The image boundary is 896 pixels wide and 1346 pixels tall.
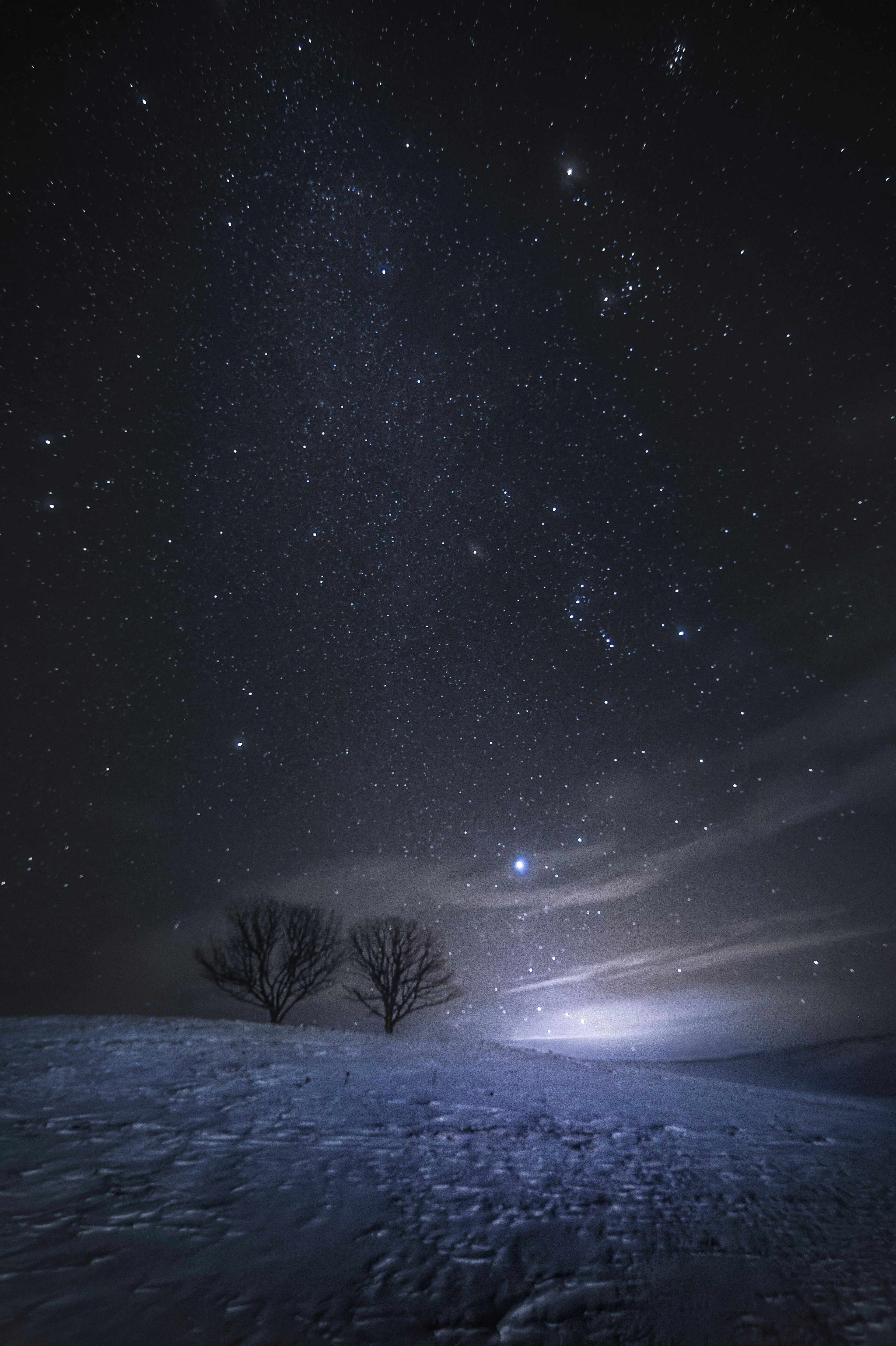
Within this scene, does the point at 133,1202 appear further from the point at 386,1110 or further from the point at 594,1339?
the point at 386,1110

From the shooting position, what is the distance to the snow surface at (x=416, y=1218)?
311cm

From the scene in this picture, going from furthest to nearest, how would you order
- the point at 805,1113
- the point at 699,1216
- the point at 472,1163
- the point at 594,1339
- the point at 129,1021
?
the point at 129,1021 < the point at 805,1113 < the point at 472,1163 < the point at 699,1216 < the point at 594,1339

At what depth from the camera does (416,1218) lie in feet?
14.0

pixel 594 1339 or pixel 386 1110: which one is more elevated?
pixel 386 1110

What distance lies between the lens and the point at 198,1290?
3.16m

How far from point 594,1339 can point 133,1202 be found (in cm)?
309

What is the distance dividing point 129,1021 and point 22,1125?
1032 cm

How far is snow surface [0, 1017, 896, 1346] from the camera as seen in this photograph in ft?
10.2

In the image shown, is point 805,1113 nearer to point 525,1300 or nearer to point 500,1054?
point 500,1054

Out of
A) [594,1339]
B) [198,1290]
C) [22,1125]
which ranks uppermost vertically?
[22,1125]

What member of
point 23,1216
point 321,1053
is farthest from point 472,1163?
point 321,1053

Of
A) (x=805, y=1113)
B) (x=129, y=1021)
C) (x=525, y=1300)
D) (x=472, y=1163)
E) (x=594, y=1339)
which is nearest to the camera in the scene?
(x=594, y=1339)

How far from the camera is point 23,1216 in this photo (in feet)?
12.5

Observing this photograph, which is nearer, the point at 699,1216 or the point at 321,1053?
the point at 699,1216
